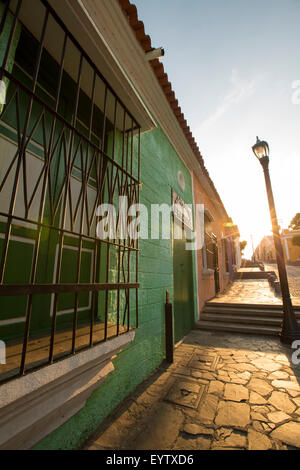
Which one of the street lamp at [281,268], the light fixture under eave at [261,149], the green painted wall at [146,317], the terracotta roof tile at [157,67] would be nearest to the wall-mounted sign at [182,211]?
the green painted wall at [146,317]

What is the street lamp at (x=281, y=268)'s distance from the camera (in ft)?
13.5

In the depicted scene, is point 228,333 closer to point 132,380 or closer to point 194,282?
point 194,282

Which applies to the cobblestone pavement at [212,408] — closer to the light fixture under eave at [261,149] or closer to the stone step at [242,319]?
the stone step at [242,319]

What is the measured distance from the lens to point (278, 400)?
91.0 inches

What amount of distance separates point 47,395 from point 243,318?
522cm

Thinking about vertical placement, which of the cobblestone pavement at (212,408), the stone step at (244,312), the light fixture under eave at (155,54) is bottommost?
the cobblestone pavement at (212,408)

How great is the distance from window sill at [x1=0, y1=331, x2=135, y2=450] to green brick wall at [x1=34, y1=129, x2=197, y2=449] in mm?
218

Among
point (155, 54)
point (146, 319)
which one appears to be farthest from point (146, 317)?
point (155, 54)

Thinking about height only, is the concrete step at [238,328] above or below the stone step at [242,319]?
below

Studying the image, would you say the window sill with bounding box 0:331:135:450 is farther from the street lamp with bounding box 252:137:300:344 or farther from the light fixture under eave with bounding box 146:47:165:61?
the street lamp with bounding box 252:137:300:344

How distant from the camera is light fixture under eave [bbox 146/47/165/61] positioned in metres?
2.64

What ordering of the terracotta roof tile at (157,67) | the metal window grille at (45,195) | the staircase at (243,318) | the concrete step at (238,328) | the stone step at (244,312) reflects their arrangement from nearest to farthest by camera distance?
the metal window grille at (45,195)
the terracotta roof tile at (157,67)
the concrete step at (238,328)
the staircase at (243,318)
the stone step at (244,312)

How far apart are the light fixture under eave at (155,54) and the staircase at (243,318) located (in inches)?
221

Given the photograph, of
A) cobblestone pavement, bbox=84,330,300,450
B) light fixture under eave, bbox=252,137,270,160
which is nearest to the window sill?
cobblestone pavement, bbox=84,330,300,450
